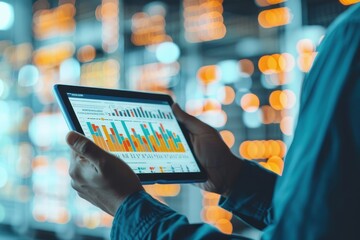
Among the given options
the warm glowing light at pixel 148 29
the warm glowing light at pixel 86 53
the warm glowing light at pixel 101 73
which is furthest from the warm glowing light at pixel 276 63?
the warm glowing light at pixel 86 53

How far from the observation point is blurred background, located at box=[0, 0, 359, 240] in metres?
3.71

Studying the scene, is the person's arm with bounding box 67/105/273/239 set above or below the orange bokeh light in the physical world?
above

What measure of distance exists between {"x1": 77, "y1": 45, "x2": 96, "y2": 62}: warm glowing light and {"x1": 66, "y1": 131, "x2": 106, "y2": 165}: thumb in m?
4.64

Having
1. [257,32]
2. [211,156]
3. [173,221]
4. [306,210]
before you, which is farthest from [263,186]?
[257,32]

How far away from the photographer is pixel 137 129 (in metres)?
1.31

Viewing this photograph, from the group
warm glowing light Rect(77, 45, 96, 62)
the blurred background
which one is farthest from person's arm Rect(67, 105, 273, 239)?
warm glowing light Rect(77, 45, 96, 62)

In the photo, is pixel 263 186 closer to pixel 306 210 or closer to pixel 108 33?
pixel 306 210

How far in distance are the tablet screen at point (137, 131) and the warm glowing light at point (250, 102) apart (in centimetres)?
253

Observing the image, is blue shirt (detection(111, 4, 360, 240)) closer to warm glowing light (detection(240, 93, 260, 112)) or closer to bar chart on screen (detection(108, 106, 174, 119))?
bar chart on screen (detection(108, 106, 174, 119))

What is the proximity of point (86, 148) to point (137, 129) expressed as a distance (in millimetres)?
322

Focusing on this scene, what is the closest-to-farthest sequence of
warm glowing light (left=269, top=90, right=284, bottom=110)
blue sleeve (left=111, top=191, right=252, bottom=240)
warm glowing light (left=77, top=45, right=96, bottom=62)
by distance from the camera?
1. blue sleeve (left=111, top=191, right=252, bottom=240)
2. warm glowing light (left=269, top=90, right=284, bottom=110)
3. warm glowing light (left=77, top=45, right=96, bottom=62)

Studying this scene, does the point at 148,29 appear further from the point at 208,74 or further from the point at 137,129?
the point at 137,129

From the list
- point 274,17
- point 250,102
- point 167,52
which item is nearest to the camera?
point 274,17

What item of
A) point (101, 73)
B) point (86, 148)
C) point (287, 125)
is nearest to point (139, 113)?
point (86, 148)
